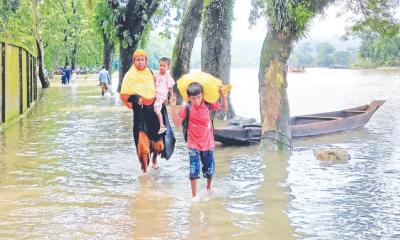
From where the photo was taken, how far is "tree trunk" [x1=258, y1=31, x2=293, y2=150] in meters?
11.2

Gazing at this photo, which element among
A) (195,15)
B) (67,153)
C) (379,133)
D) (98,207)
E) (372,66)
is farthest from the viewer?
(372,66)

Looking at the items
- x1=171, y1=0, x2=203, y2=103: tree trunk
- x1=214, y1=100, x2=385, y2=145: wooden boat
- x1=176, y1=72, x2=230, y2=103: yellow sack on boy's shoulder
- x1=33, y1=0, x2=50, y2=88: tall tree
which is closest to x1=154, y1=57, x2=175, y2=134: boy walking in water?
x1=176, y1=72, x2=230, y2=103: yellow sack on boy's shoulder

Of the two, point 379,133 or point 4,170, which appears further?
point 379,133

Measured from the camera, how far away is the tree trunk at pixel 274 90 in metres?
11.2

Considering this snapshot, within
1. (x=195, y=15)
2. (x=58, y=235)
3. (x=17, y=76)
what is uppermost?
(x=195, y=15)

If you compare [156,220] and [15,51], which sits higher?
[15,51]

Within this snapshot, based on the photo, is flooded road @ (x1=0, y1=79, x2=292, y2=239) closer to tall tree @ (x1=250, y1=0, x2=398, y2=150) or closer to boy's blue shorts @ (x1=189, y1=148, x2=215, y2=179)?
boy's blue shorts @ (x1=189, y1=148, x2=215, y2=179)

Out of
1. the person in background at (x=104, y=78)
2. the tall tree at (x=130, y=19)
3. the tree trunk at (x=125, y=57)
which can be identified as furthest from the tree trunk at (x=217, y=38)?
the person in background at (x=104, y=78)

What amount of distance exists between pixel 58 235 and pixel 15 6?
32.2m

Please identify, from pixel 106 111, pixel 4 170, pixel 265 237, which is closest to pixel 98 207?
pixel 265 237

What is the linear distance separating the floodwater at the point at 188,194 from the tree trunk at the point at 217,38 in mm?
4463

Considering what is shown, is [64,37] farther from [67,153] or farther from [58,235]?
[58,235]

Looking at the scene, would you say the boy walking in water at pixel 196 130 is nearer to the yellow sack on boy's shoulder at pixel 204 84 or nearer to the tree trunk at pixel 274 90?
the yellow sack on boy's shoulder at pixel 204 84

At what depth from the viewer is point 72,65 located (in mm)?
58094
